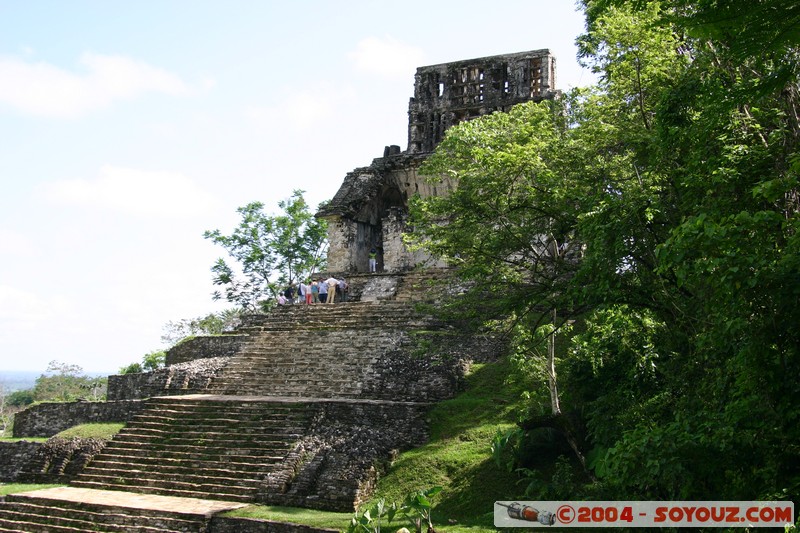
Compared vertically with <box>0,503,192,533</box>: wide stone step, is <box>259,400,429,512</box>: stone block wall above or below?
above

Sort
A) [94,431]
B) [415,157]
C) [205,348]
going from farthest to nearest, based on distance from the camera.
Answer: [415,157], [205,348], [94,431]

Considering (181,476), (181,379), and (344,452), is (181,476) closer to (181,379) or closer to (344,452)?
(344,452)

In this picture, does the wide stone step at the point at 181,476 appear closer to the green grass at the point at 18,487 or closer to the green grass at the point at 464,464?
the green grass at the point at 18,487

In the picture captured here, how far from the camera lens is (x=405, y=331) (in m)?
16.3

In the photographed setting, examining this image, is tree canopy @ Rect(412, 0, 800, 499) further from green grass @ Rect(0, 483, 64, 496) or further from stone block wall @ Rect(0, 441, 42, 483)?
stone block wall @ Rect(0, 441, 42, 483)

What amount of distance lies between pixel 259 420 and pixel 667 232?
7.39m

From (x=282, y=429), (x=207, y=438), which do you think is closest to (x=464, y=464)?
(x=282, y=429)

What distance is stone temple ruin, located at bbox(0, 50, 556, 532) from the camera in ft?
Result: 36.9

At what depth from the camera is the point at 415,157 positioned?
24.7 m

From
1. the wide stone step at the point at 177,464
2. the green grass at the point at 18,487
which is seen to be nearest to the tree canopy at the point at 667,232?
the wide stone step at the point at 177,464

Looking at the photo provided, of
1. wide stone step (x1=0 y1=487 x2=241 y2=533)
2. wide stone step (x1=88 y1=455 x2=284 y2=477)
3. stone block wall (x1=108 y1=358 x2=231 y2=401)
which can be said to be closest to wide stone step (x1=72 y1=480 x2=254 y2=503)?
wide stone step (x1=0 y1=487 x2=241 y2=533)

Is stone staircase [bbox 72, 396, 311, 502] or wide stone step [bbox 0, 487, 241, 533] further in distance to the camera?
stone staircase [bbox 72, 396, 311, 502]

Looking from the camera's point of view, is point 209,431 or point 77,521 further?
point 209,431

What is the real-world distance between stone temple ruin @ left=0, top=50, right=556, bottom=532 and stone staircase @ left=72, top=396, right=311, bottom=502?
2 cm
